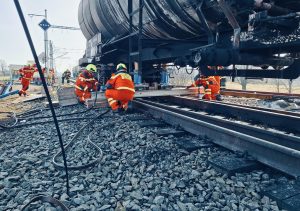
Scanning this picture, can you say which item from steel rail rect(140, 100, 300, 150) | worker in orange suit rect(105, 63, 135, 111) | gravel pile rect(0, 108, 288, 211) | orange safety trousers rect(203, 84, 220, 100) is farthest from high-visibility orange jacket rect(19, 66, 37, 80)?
steel rail rect(140, 100, 300, 150)

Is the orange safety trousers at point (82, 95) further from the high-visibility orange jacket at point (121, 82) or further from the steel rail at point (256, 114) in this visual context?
the steel rail at point (256, 114)

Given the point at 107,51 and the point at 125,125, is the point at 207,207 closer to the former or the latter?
the point at 125,125

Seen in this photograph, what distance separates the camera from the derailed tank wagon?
338 centimetres

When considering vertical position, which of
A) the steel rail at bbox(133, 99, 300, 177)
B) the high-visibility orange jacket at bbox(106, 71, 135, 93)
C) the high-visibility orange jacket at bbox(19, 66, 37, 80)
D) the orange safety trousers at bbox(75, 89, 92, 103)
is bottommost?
the steel rail at bbox(133, 99, 300, 177)

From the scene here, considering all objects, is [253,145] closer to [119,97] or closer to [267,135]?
[267,135]

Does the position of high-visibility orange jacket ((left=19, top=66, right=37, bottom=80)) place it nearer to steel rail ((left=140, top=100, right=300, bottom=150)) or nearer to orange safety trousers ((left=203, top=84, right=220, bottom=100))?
orange safety trousers ((left=203, top=84, right=220, bottom=100))

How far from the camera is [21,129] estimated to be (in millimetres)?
5570

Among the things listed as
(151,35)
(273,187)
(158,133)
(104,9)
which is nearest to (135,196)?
(273,187)

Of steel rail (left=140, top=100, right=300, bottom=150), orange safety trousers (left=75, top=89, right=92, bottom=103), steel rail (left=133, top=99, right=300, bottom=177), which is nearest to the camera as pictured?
steel rail (left=133, top=99, right=300, bottom=177)

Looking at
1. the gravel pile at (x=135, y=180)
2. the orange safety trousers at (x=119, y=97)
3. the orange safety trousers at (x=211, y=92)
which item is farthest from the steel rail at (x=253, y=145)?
the orange safety trousers at (x=211, y=92)

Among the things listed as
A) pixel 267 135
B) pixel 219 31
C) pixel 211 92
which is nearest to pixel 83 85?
pixel 211 92

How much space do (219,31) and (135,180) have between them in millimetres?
3257

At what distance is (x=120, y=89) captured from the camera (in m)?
6.06

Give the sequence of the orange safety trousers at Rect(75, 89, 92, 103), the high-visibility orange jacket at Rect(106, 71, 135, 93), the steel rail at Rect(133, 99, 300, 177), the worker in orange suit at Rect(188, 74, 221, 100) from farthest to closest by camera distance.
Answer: the orange safety trousers at Rect(75, 89, 92, 103) → the worker in orange suit at Rect(188, 74, 221, 100) → the high-visibility orange jacket at Rect(106, 71, 135, 93) → the steel rail at Rect(133, 99, 300, 177)
